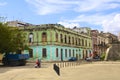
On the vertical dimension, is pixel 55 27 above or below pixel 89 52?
above

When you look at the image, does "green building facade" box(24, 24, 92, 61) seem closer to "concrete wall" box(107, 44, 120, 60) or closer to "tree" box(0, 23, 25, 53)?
"concrete wall" box(107, 44, 120, 60)

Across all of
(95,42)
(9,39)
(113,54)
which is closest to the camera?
(9,39)

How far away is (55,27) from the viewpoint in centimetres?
8125

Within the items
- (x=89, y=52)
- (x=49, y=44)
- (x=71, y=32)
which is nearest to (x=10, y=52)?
(x=49, y=44)

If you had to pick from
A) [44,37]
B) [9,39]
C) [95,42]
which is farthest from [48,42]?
[95,42]

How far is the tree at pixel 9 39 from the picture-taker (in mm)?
56594

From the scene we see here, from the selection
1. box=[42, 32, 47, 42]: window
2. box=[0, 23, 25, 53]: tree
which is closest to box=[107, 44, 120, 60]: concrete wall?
box=[42, 32, 47, 42]: window

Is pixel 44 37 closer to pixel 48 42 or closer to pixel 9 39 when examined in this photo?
pixel 48 42

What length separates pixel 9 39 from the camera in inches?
2279

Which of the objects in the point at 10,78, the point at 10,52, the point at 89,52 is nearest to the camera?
the point at 10,78

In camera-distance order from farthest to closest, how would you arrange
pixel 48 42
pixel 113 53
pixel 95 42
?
pixel 95 42
pixel 48 42
pixel 113 53

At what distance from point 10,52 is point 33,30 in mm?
22442

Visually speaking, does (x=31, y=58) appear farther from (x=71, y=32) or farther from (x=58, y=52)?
(x=71, y=32)

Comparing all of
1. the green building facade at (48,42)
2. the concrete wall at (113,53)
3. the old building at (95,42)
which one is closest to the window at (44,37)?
the green building facade at (48,42)
